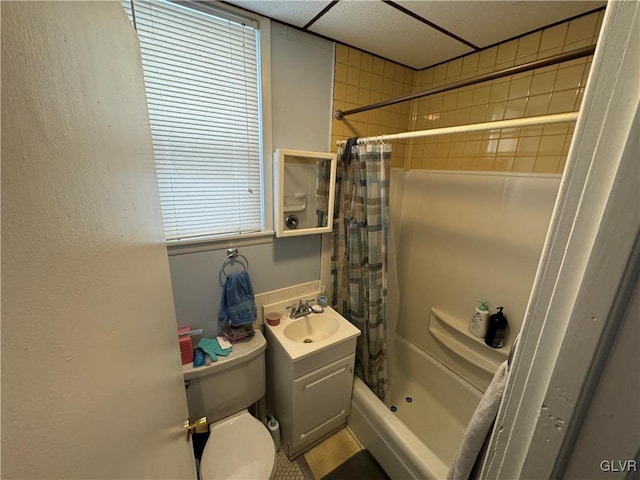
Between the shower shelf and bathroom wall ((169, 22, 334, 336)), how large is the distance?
3.83 ft

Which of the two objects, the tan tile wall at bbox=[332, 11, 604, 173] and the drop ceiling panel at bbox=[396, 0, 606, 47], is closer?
the drop ceiling panel at bbox=[396, 0, 606, 47]

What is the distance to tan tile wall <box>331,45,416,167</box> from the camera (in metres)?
1.50

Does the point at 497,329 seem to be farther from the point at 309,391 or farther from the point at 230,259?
the point at 230,259

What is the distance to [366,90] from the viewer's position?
161 cm

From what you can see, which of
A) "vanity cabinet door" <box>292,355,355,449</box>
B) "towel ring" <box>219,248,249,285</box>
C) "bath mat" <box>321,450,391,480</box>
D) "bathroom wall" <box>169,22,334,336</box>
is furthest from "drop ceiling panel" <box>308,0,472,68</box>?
"bath mat" <box>321,450,391,480</box>

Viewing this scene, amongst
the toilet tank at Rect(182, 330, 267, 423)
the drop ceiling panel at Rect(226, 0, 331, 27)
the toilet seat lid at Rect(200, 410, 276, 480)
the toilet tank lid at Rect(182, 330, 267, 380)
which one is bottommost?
the toilet seat lid at Rect(200, 410, 276, 480)

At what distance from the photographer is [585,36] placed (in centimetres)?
116

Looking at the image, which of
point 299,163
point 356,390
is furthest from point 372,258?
point 356,390

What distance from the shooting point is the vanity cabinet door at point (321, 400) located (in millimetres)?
1358

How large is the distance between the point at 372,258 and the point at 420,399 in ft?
3.92

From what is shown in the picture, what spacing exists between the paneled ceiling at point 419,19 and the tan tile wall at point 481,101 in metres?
0.09

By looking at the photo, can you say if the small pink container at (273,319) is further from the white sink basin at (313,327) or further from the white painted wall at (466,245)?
the white painted wall at (466,245)

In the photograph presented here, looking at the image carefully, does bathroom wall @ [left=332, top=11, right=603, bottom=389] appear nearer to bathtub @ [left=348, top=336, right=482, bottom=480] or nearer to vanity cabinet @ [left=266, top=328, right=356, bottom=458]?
bathtub @ [left=348, top=336, right=482, bottom=480]

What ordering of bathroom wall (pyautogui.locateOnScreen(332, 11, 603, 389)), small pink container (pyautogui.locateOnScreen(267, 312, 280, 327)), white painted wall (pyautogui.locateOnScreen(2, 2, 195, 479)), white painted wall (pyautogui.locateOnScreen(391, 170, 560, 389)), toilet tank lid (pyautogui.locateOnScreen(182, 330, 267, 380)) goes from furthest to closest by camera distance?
small pink container (pyautogui.locateOnScreen(267, 312, 280, 327)) → white painted wall (pyautogui.locateOnScreen(391, 170, 560, 389)) → bathroom wall (pyautogui.locateOnScreen(332, 11, 603, 389)) → toilet tank lid (pyautogui.locateOnScreen(182, 330, 267, 380)) → white painted wall (pyautogui.locateOnScreen(2, 2, 195, 479))
